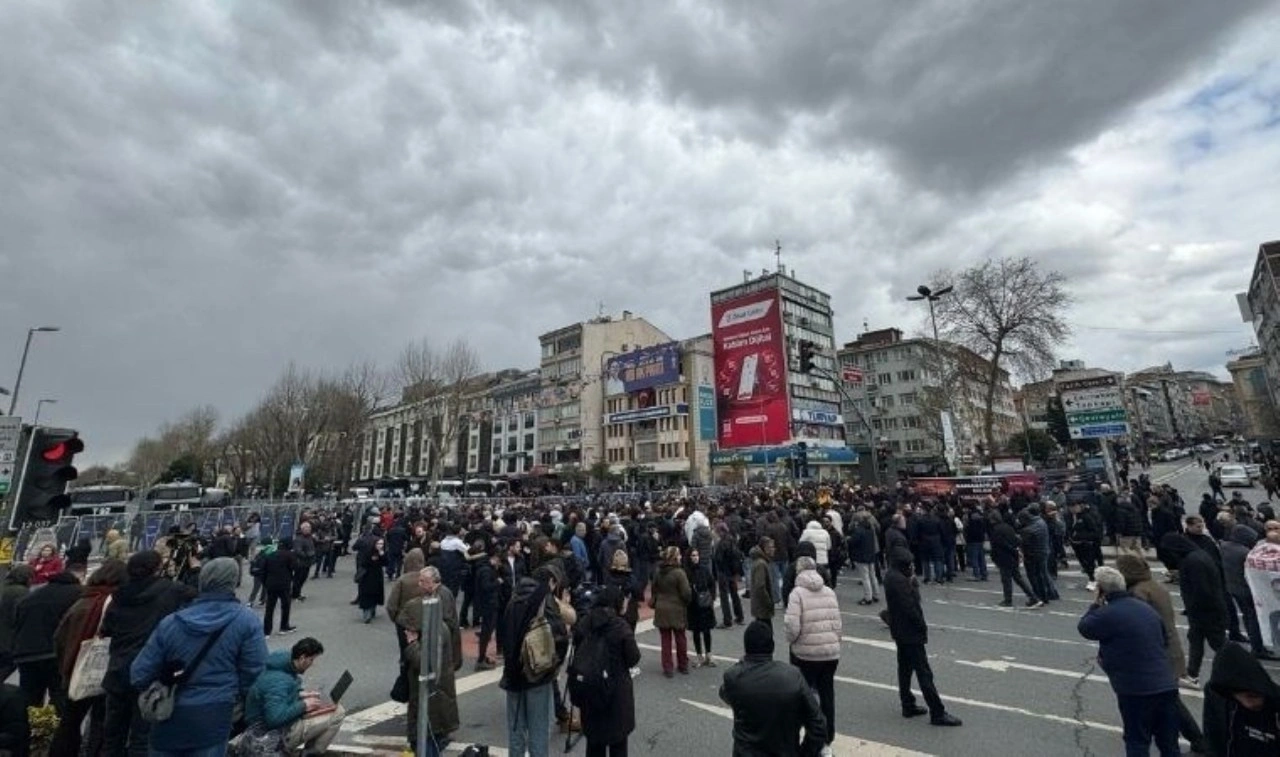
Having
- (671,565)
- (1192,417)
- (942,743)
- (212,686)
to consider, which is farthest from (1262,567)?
(1192,417)

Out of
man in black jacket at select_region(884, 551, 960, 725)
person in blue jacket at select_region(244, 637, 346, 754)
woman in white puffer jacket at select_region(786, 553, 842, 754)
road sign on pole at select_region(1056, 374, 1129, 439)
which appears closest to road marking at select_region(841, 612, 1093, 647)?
man in black jacket at select_region(884, 551, 960, 725)

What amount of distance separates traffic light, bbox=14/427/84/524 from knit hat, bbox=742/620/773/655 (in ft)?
23.3

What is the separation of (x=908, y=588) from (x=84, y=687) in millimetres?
7417

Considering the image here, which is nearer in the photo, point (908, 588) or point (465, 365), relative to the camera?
point (908, 588)

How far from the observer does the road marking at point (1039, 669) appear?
22.2ft

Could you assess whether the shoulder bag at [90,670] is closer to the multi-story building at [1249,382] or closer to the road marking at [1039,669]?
the road marking at [1039,669]

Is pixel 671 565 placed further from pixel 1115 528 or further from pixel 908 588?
pixel 1115 528

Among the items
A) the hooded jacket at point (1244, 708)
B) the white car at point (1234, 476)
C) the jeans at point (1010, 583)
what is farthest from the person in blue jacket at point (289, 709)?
the white car at point (1234, 476)

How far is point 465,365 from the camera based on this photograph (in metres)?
42.5

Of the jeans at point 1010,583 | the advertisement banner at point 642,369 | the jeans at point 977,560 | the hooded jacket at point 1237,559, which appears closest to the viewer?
the hooded jacket at point 1237,559

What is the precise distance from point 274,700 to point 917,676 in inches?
224

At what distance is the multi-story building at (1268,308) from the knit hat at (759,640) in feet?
219

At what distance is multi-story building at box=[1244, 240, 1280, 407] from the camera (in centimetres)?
5209

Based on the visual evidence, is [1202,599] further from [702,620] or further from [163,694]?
[163,694]
